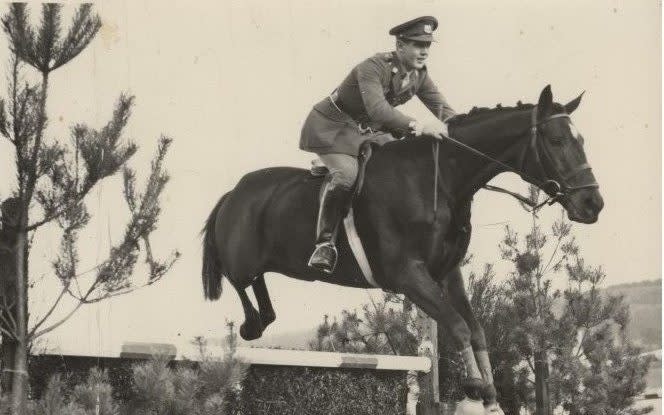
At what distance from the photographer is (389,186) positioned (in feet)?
19.5

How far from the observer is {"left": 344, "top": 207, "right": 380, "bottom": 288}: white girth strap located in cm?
596

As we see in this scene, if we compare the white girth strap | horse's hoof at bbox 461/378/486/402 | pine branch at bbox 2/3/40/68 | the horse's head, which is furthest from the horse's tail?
the horse's head

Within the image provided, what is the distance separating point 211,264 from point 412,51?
90.3 inches

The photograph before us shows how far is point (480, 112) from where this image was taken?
19.7 ft

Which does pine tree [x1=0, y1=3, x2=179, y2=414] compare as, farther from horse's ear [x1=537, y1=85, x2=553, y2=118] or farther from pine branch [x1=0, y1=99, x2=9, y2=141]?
horse's ear [x1=537, y1=85, x2=553, y2=118]

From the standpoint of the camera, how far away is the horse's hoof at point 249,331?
6.82 m

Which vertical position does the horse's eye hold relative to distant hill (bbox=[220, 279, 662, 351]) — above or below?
above

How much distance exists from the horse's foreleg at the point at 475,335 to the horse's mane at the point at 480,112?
0.92 metres

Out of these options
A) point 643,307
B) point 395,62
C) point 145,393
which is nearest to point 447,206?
point 395,62

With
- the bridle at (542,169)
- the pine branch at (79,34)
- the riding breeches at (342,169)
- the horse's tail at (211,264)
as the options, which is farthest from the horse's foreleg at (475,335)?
the pine branch at (79,34)

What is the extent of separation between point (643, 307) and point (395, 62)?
9094 millimetres

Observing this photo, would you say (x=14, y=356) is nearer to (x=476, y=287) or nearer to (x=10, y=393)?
(x=10, y=393)

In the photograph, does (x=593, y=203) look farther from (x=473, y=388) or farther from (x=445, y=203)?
(x=473, y=388)

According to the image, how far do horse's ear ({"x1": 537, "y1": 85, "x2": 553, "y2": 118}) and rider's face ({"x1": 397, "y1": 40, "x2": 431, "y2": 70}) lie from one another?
816 mm
